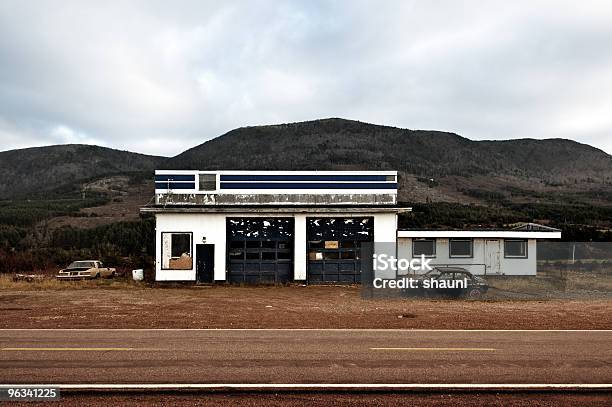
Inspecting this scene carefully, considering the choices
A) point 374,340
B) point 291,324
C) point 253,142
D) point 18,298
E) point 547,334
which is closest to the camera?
point 374,340

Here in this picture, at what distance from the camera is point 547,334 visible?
51.2 feet

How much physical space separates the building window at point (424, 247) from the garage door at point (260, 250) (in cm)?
704

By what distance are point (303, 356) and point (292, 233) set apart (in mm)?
18411

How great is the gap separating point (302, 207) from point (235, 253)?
14.7 ft

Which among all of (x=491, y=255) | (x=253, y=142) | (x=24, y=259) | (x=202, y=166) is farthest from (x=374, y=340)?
(x=253, y=142)

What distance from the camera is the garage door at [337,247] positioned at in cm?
3091

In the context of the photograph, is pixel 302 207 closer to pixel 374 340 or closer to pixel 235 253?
pixel 235 253

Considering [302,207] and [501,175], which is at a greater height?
[501,175]

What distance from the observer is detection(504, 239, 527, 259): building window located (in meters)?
31.8

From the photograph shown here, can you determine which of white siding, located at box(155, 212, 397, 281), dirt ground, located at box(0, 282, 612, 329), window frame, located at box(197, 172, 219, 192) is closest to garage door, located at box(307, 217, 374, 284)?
white siding, located at box(155, 212, 397, 281)

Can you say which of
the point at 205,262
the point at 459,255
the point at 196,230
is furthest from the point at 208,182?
the point at 459,255

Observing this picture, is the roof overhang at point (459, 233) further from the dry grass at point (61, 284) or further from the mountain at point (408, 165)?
the mountain at point (408, 165)

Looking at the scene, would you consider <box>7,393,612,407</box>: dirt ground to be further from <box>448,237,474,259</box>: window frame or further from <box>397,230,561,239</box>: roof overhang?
<box>448,237,474,259</box>: window frame

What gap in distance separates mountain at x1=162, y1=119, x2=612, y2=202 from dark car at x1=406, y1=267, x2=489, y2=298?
283 ft
